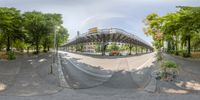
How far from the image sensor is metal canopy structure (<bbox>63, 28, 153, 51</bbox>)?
11438 millimetres

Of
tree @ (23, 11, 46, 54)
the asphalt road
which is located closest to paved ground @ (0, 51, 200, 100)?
the asphalt road

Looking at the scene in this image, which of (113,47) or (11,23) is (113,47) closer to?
(113,47)

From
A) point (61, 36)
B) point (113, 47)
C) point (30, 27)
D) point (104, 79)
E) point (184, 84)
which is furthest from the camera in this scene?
point (30, 27)

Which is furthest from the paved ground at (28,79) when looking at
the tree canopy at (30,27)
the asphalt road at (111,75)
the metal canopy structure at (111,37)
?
the metal canopy structure at (111,37)

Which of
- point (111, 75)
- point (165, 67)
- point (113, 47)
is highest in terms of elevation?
point (113, 47)

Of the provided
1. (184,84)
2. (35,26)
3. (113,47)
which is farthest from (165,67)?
(35,26)

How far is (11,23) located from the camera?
65.8 feet

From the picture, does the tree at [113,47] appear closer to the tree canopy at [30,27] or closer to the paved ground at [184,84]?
the paved ground at [184,84]

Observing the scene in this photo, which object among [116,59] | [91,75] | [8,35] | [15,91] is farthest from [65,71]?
[8,35]

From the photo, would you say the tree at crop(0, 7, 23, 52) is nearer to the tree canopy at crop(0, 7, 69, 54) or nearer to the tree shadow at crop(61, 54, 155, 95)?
the tree canopy at crop(0, 7, 69, 54)

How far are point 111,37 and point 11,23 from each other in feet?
37.5

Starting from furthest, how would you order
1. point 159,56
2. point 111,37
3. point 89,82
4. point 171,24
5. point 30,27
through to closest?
point 30,27, point 171,24, point 159,56, point 111,37, point 89,82

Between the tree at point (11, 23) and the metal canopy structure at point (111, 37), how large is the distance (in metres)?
8.06

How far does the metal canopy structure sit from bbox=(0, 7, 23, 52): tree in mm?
8060
